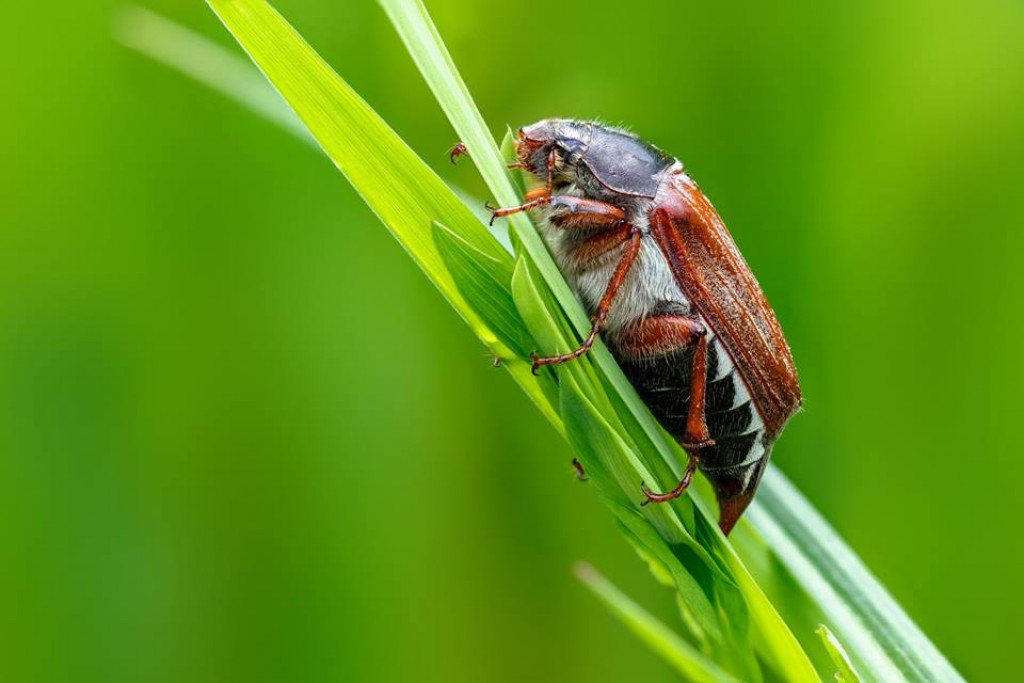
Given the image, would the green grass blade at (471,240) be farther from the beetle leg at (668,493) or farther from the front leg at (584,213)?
the front leg at (584,213)

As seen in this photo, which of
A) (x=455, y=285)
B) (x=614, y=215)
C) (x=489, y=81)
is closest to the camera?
(x=455, y=285)

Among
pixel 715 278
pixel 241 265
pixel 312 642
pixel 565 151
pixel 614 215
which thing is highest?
pixel 241 265

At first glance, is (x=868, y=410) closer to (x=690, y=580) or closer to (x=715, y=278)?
(x=715, y=278)

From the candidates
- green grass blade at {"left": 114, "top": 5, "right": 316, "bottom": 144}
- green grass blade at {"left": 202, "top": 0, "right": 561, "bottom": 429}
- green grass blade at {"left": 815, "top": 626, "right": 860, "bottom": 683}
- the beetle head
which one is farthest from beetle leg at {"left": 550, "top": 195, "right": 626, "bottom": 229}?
green grass blade at {"left": 815, "top": 626, "right": 860, "bottom": 683}

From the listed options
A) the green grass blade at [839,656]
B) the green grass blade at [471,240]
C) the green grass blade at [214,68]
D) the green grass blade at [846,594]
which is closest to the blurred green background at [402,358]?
the green grass blade at [214,68]

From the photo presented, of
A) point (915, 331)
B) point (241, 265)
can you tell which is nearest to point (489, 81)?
point (241, 265)

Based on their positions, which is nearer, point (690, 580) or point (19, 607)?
point (690, 580)

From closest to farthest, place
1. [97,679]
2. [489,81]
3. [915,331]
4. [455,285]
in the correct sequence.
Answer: [455,285]
[97,679]
[915,331]
[489,81]

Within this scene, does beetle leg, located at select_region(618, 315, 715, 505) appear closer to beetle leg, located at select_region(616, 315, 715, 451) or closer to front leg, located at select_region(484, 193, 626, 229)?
beetle leg, located at select_region(616, 315, 715, 451)

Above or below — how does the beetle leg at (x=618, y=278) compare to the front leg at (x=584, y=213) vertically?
below
